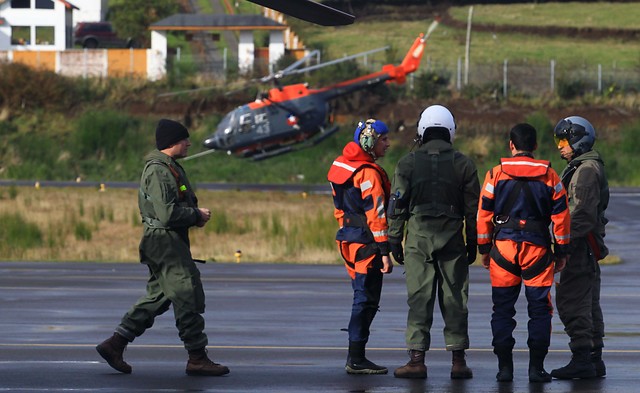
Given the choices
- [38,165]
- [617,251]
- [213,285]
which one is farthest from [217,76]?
[213,285]

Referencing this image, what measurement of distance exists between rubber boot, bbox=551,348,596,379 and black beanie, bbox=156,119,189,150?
3444 millimetres

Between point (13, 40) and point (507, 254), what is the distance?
2761 inches

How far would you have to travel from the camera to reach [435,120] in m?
10.2

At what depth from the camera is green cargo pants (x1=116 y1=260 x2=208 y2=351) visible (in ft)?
32.9

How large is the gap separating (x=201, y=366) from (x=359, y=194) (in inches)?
71.5

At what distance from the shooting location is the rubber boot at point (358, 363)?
10.2 m

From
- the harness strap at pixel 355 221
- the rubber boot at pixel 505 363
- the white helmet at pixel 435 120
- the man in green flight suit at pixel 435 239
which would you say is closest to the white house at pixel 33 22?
the harness strap at pixel 355 221

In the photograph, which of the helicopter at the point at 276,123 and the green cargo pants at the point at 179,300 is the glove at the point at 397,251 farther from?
the helicopter at the point at 276,123

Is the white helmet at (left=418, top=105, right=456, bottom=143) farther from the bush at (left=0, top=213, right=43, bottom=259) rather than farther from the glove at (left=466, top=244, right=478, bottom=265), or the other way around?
the bush at (left=0, top=213, right=43, bottom=259)

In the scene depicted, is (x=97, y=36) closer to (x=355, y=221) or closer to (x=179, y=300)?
(x=355, y=221)

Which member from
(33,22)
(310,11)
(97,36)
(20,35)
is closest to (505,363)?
(310,11)

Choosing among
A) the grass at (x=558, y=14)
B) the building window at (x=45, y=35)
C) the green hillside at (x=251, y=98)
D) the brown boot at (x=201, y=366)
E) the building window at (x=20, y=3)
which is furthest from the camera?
the grass at (x=558, y=14)

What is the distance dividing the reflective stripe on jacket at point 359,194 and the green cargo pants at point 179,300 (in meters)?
1.24

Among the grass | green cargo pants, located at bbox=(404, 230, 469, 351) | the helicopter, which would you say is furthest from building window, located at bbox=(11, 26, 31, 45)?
green cargo pants, located at bbox=(404, 230, 469, 351)
